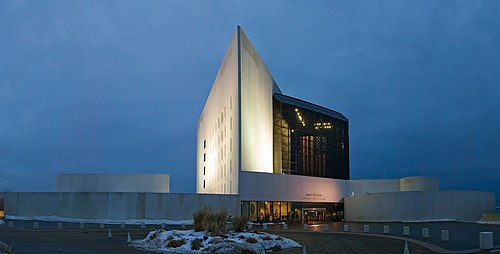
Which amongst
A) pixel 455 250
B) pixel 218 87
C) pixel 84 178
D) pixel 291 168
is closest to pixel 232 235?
pixel 455 250

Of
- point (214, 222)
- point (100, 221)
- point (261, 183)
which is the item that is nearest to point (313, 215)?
point (261, 183)

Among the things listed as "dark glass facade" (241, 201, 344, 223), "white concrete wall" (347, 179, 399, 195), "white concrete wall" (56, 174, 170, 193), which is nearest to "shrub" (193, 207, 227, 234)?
"dark glass facade" (241, 201, 344, 223)

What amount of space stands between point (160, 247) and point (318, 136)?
4941 cm

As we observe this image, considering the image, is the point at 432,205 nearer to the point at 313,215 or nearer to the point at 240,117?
the point at 313,215

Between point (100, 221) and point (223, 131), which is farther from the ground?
point (223, 131)

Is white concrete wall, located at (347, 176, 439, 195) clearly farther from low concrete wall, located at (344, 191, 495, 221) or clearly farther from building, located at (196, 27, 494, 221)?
low concrete wall, located at (344, 191, 495, 221)

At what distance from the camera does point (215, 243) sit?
22328 millimetres

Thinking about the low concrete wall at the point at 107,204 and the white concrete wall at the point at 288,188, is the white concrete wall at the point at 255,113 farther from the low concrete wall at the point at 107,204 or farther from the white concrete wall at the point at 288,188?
the low concrete wall at the point at 107,204

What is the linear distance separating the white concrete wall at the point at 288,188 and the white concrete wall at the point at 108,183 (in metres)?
22.1

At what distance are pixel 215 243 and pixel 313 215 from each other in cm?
4305

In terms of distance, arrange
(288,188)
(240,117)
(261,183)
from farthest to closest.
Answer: (288,188) < (261,183) < (240,117)

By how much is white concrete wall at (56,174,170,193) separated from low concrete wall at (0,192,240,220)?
796 inches

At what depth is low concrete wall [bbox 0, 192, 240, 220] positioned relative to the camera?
1957 inches

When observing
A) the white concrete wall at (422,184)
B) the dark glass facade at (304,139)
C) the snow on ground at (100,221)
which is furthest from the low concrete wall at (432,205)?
→ the snow on ground at (100,221)
